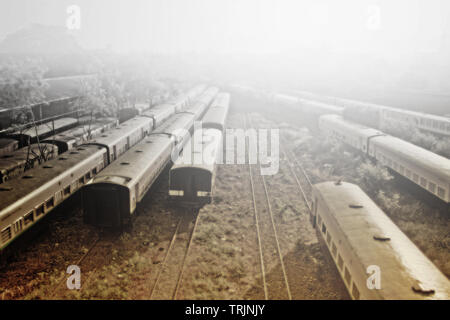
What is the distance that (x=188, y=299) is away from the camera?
1246cm

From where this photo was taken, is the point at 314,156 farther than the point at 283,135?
No

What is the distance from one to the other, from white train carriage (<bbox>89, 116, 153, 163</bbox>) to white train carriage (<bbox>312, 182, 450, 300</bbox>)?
14.2 metres

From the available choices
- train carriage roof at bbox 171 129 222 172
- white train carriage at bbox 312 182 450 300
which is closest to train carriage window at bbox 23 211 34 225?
train carriage roof at bbox 171 129 222 172

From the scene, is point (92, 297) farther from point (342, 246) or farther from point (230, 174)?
point (230, 174)

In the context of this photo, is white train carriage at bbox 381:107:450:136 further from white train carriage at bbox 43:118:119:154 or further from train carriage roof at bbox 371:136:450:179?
white train carriage at bbox 43:118:119:154

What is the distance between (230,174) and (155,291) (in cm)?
1452

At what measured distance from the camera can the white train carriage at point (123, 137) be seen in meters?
22.1

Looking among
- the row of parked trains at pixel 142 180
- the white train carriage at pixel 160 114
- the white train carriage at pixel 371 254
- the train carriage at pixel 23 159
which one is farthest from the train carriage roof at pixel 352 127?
the train carriage at pixel 23 159

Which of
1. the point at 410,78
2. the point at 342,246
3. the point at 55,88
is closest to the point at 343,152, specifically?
the point at 342,246

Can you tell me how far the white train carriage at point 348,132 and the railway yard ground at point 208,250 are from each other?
5.11 meters

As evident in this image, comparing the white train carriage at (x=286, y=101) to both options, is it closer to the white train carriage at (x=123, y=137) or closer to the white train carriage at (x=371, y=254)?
the white train carriage at (x=123, y=137)

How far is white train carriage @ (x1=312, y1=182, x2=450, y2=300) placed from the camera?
929 cm
